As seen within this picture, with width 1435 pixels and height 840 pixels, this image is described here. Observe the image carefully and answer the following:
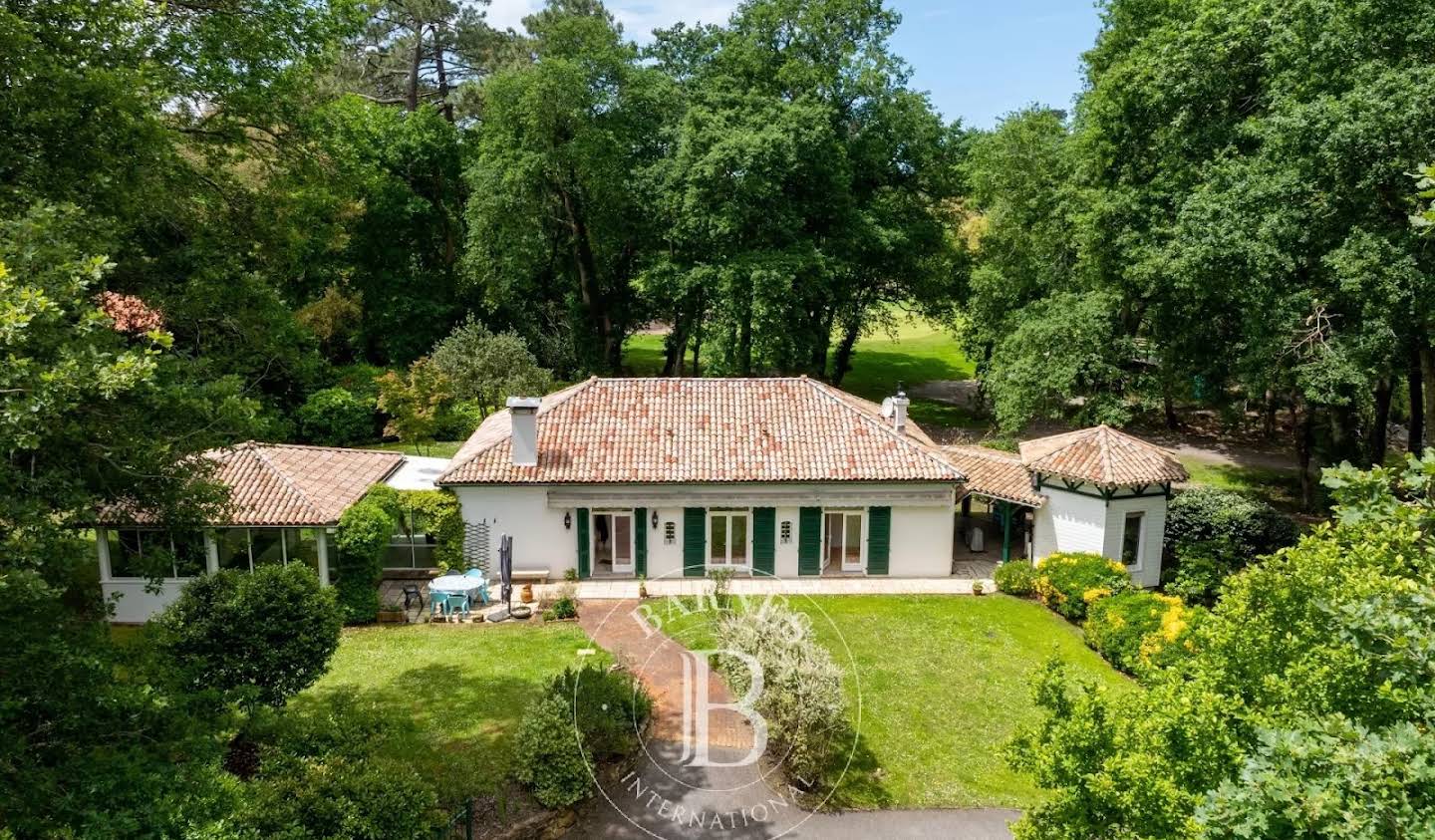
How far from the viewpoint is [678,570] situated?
23219 mm

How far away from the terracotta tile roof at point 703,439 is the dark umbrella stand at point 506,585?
1.67 meters

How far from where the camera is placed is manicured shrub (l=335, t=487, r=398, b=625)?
19.4 m

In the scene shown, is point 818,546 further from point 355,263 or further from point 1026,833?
point 355,263

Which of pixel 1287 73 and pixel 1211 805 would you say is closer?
pixel 1211 805

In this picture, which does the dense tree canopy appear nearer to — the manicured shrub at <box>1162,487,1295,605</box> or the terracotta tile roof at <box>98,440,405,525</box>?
the manicured shrub at <box>1162,487,1295,605</box>

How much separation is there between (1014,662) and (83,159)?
18.6 metres

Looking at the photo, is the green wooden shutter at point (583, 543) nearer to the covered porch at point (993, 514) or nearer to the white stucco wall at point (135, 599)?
the white stucco wall at point (135, 599)

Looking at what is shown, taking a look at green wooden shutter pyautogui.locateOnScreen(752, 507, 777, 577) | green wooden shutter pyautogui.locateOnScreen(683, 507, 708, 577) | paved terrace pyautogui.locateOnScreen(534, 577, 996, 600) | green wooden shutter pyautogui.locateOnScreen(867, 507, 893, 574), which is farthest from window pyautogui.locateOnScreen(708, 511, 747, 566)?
green wooden shutter pyautogui.locateOnScreen(867, 507, 893, 574)

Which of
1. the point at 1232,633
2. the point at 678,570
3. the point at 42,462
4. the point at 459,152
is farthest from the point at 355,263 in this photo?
the point at 1232,633

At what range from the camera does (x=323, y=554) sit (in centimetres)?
2000

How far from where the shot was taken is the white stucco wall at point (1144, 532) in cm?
2247

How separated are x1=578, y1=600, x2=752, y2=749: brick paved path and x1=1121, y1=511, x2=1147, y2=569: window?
12447 millimetres
